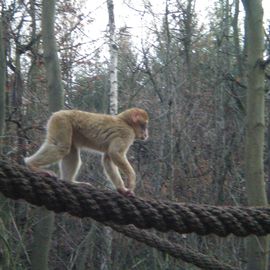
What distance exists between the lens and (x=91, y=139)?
5406 mm

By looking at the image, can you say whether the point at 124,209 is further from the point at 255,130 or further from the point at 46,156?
the point at 255,130

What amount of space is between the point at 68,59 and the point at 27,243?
435cm

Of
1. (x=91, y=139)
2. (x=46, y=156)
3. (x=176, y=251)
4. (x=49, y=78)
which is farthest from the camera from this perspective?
(x=49, y=78)

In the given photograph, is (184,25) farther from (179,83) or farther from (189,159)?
(189,159)

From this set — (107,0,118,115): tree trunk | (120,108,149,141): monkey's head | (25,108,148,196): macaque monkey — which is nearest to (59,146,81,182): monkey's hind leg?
(25,108,148,196): macaque monkey

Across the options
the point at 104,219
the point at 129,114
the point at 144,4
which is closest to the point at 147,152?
the point at 144,4

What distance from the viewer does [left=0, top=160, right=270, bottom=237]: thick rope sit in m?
2.84

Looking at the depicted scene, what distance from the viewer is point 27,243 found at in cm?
1125

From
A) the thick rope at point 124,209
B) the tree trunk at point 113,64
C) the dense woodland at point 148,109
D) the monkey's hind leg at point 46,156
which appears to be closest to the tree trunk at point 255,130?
the dense woodland at point 148,109

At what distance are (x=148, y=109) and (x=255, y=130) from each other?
505cm

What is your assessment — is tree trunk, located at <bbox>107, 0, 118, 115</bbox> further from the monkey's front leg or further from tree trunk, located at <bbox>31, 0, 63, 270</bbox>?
the monkey's front leg

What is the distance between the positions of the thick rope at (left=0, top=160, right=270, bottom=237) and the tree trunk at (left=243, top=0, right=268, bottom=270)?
4.06 metres

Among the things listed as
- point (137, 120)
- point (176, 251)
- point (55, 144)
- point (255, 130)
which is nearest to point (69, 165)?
point (55, 144)

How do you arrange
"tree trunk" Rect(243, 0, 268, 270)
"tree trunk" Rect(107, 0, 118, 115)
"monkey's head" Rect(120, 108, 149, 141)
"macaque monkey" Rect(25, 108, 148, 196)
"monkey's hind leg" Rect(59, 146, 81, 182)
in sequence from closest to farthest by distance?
"macaque monkey" Rect(25, 108, 148, 196) → "monkey's hind leg" Rect(59, 146, 81, 182) → "monkey's head" Rect(120, 108, 149, 141) → "tree trunk" Rect(243, 0, 268, 270) → "tree trunk" Rect(107, 0, 118, 115)
